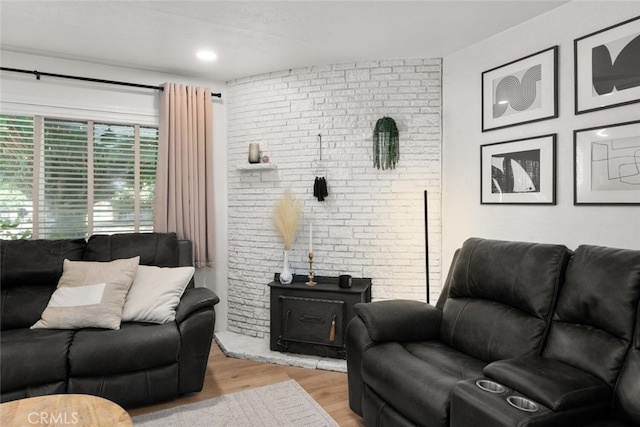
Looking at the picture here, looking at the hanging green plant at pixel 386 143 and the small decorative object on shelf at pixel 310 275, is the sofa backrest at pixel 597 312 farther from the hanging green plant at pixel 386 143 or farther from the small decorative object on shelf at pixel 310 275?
the small decorative object on shelf at pixel 310 275

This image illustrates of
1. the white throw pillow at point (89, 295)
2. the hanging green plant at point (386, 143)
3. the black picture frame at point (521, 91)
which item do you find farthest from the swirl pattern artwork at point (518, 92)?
the white throw pillow at point (89, 295)

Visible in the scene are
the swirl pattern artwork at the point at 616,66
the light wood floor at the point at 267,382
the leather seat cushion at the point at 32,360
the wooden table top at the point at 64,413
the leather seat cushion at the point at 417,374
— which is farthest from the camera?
the light wood floor at the point at 267,382

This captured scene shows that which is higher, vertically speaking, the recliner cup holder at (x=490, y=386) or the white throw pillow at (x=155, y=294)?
the white throw pillow at (x=155, y=294)

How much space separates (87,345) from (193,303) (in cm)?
66

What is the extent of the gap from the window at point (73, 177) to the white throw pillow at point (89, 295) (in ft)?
2.47

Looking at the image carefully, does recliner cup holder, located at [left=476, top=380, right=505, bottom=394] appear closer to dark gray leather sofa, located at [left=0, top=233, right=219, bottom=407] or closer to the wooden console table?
the wooden console table

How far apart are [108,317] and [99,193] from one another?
1.48 m

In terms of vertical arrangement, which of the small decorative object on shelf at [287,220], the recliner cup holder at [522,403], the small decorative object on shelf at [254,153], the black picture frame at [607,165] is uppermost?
the small decorative object on shelf at [254,153]

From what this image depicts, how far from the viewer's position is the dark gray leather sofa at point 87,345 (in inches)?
95.7

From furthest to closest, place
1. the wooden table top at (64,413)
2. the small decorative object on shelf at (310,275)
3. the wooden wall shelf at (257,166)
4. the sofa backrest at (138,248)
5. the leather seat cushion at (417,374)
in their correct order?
the wooden wall shelf at (257,166), the small decorative object on shelf at (310,275), the sofa backrest at (138,248), the leather seat cushion at (417,374), the wooden table top at (64,413)

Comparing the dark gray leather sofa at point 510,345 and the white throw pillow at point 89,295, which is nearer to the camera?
the dark gray leather sofa at point 510,345

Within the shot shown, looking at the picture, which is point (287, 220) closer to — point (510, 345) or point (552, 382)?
point (510, 345)

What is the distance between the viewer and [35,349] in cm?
244

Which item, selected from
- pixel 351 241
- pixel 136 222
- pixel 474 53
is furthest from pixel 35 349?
pixel 474 53
